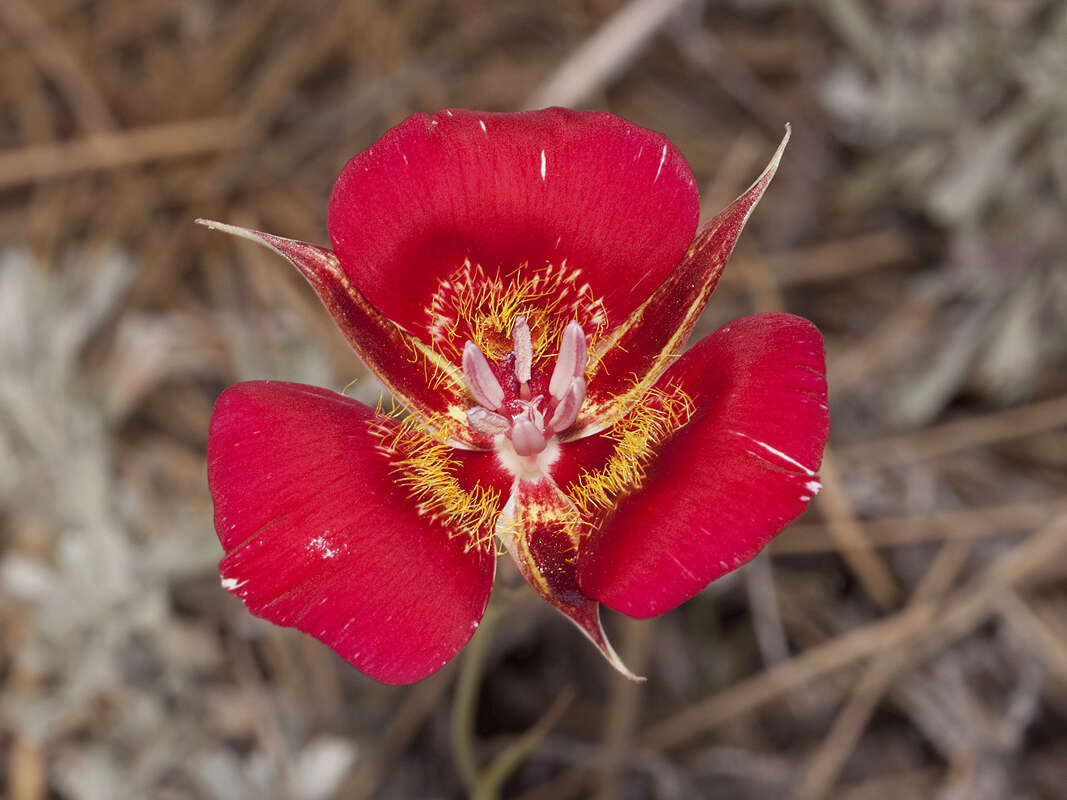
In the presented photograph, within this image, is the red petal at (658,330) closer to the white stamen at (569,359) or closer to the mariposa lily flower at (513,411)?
the mariposa lily flower at (513,411)

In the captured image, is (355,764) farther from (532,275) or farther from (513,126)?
(513,126)

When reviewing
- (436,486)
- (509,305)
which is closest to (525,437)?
(436,486)

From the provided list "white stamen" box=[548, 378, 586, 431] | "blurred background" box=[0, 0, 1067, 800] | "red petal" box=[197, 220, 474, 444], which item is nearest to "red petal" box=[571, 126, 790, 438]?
"white stamen" box=[548, 378, 586, 431]

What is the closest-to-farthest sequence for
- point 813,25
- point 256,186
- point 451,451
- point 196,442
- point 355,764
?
point 451,451 → point 355,764 → point 196,442 → point 256,186 → point 813,25

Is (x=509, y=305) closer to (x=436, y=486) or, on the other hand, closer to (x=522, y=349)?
(x=522, y=349)

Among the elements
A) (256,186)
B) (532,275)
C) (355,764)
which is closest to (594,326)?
(532,275)

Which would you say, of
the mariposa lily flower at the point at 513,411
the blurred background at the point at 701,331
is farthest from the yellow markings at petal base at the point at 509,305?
the blurred background at the point at 701,331
